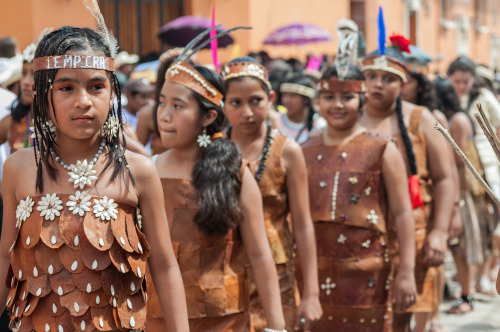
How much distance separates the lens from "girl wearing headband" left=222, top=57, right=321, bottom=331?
4746mm

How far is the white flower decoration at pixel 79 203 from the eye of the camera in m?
2.97

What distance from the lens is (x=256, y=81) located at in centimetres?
495

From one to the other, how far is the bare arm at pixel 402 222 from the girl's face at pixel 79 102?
8.97ft

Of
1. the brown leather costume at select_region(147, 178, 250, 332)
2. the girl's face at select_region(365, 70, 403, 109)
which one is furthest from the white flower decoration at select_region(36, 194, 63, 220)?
the girl's face at select_region(365, 70, 403, 109)

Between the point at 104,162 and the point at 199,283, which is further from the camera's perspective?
the point at 199,283

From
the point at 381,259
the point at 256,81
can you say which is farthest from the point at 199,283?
the point at 381,259

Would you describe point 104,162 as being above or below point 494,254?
above

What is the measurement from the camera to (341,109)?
18.2ft

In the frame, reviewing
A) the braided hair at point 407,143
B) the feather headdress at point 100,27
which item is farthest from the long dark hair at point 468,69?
the feather headdress at point 100,27

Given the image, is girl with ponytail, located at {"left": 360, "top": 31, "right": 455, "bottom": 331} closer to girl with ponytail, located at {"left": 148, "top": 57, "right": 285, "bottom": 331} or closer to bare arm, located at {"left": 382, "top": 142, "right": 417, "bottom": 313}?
bare arm, located at {"left": 382, "top": 142, "right": 417, "bottom": 313}

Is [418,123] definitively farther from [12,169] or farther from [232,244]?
[12,169]

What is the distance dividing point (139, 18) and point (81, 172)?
14.4 metres

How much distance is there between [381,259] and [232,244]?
164 centimetres

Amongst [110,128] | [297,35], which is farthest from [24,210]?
[297,35]
